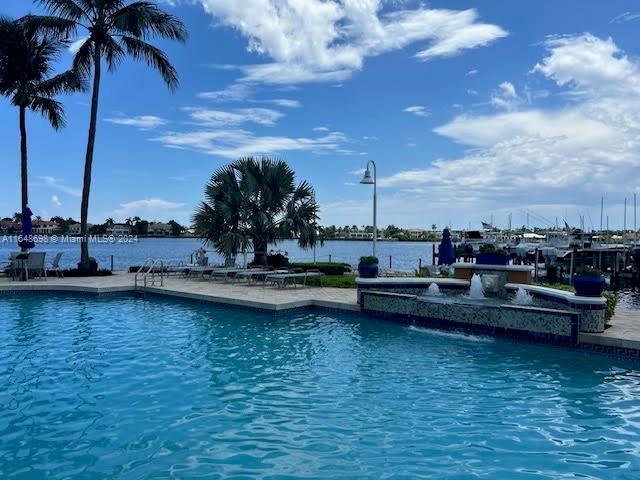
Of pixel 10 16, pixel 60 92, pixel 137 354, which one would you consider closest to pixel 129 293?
pixel 137 354

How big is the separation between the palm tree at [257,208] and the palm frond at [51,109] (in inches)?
371

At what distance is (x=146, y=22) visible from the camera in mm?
20281

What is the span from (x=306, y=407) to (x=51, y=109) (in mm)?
22763

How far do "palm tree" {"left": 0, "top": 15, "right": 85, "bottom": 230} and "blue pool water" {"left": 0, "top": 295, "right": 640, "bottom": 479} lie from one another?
14.7 meters

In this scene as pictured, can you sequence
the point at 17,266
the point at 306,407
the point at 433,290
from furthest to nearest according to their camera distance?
1. the point at 17,266
2. the point at 433,290
3. the point at 306,407

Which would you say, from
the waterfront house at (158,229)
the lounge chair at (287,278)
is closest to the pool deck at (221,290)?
the lounge chair at (287,278)

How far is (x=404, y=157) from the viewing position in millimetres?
30516

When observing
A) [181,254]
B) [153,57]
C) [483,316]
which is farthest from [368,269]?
[181,254]

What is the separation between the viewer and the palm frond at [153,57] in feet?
69.8

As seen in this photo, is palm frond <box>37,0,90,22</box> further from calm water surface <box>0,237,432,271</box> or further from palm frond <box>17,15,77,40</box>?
calm water surface <box>0,237,432,271</box>

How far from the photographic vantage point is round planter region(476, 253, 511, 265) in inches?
505

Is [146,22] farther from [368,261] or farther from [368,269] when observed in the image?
[368,269]

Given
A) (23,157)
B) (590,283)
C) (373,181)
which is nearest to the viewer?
(590,283)

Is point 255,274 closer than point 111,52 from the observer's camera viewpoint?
Yes
